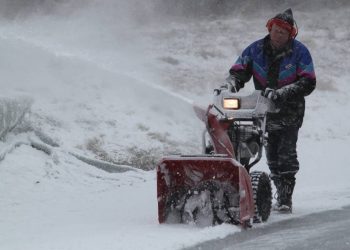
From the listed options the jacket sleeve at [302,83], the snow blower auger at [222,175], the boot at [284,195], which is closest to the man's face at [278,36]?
the jacket sleeve at [302,83]

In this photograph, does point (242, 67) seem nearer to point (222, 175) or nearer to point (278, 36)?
point (278, 36)

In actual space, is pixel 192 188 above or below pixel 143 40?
below

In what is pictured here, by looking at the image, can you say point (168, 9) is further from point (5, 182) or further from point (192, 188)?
point (192, 188)

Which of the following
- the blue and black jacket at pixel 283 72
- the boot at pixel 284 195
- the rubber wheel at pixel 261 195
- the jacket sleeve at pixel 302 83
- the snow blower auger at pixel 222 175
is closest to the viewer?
the snow blower auger at pixel 222 175

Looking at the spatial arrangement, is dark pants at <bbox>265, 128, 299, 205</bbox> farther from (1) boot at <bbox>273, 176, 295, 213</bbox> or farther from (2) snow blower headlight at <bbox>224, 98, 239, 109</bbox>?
(2) snow blower headlight at <bbox>224, 98, 239, 109</bbox>

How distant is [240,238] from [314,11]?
22.7m

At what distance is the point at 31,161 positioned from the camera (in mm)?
7754

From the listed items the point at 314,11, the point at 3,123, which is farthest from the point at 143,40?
the point at 3,123

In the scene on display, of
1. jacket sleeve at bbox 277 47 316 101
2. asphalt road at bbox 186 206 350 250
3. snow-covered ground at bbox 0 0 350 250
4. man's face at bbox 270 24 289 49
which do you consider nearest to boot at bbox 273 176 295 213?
snow-covered ground at bbox 0 0 350 250

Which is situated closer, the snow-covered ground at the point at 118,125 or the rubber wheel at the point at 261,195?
the rubber wheel at the point at 261,195

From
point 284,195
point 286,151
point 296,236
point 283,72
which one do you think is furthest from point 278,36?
point 296,236

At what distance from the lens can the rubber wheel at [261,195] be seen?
5.43 m

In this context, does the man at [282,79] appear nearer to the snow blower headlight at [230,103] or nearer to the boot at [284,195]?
the boot at [284,195]

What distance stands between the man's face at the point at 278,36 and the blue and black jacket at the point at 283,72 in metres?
0.05
